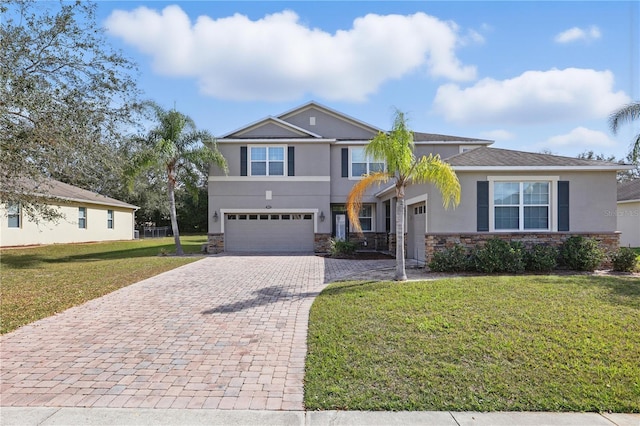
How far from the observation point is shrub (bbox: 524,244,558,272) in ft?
37.0

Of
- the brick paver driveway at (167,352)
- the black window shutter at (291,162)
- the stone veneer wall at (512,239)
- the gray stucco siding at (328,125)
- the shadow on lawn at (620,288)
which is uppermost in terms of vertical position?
the gray stucco siding at (328,125)

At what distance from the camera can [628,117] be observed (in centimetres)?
1428

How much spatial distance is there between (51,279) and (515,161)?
1511 centimetres

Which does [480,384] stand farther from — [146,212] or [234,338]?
[146,212]

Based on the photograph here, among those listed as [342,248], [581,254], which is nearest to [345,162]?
[342,248]

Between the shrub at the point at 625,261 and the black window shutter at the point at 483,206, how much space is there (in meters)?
3.85

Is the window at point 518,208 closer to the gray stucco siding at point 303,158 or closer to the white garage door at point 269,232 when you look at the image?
the gray stucco siding at point 303,158

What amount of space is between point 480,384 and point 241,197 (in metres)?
16.9

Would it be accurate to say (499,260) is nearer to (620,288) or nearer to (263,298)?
(620,288)

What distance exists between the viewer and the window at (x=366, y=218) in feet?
68.9

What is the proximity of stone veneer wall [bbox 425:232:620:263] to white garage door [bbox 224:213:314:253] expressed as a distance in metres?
9.28

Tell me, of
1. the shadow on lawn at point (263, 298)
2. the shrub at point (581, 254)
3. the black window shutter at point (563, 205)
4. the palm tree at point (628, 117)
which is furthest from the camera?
the palm tree at point (628, 117)

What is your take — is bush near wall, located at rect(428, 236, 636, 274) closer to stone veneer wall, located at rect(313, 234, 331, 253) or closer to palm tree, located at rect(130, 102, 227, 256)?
stone veneer wall, located at rect(313, 234, 331, 253)

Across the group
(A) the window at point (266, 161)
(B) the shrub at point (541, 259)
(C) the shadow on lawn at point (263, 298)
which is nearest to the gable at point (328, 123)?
(A) the window at point (266, 161)
